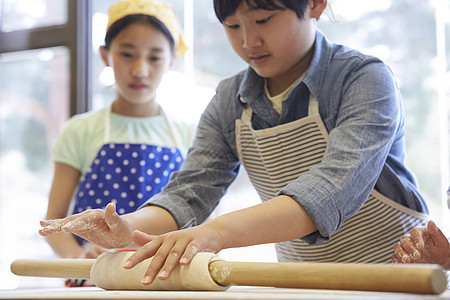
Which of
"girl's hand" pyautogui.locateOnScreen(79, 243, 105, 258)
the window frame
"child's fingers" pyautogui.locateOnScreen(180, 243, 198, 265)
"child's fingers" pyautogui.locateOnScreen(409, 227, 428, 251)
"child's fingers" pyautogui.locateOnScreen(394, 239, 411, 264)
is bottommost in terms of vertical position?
"girl's hand" pyautogui.locateOnScreen(79, 243, 105, 258)

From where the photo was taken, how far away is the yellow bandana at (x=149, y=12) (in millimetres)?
1780

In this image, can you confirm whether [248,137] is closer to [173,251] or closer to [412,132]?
[173,251]

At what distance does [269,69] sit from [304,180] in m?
0.32

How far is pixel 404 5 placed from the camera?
188 centimetres

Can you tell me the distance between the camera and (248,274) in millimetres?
746

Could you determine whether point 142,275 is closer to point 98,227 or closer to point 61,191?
point 98,227

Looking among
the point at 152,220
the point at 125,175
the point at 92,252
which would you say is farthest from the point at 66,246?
the point at 152,220

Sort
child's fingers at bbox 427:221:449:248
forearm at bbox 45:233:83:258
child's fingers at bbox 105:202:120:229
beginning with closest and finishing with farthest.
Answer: child's fingers at bbox 105:202:120:229 < child's fingers at bbox 427:221:449:248 < forearm at bbox 45:233:83:258

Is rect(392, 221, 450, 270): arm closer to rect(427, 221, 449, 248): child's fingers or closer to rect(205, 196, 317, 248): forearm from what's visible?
rect(427, 221, 449, 248): child's fingers

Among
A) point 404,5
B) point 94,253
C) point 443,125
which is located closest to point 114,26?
point 94,253

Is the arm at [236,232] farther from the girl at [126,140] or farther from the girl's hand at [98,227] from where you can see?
the girl at [126,140]

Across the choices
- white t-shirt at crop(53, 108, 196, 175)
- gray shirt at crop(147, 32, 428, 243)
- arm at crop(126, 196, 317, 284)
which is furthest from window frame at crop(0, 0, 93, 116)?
arm at crop(126, 196, 317, 284)

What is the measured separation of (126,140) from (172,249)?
103 centimetres

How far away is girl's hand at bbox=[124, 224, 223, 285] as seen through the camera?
2.68 ft
